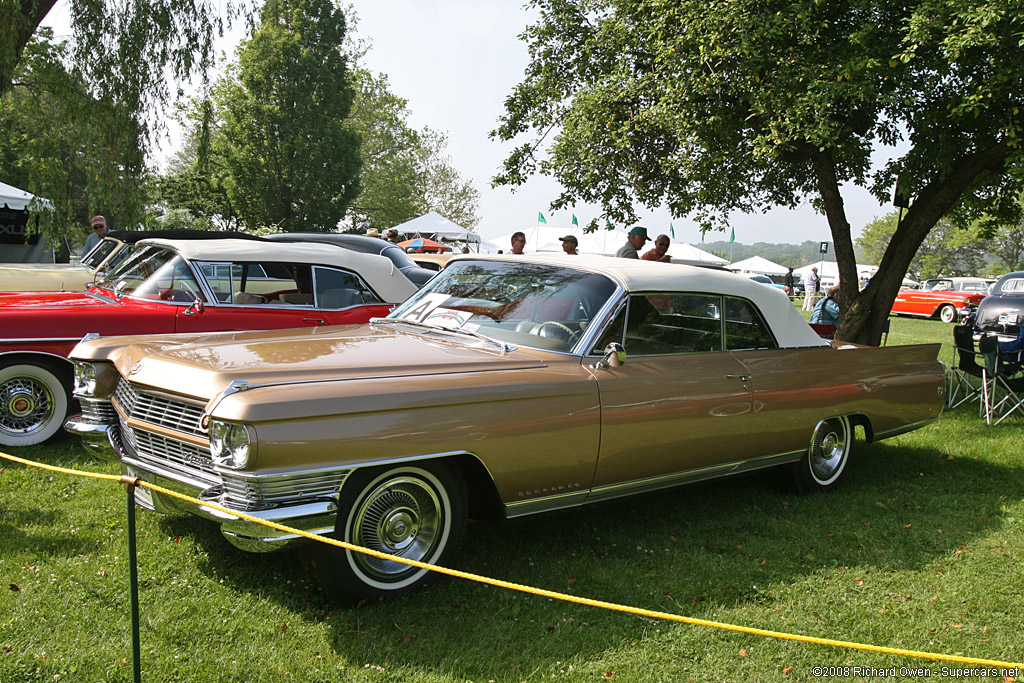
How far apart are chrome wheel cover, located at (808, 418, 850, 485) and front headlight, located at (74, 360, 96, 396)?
471cm

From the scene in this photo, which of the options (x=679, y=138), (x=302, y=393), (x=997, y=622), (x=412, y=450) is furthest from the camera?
(x=679, y=138)

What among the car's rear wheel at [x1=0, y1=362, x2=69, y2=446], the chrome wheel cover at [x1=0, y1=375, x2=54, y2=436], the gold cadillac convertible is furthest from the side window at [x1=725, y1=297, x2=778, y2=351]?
the chrome wheel cover at [x1=0, y1=375, x2=54, y2=436]

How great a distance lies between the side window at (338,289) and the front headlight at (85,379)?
2.84m

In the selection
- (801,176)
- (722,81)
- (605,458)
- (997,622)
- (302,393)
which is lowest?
(997,622)

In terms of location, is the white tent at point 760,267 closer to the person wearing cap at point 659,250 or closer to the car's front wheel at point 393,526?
the person wearing cap at point 659,250

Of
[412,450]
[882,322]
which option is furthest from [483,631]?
[882,322]

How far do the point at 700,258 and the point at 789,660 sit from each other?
109 ft

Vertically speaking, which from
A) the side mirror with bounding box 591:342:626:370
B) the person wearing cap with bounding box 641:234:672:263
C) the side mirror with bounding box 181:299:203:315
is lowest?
the side mirror with bounding box 591:342:626:370

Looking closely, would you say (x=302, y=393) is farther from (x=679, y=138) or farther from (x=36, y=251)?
(x=36, y=251)

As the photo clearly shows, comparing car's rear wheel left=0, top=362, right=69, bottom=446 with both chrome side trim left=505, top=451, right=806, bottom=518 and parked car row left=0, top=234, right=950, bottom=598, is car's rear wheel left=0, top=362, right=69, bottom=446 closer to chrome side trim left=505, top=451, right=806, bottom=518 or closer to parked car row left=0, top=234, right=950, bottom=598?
parked car row left=0, top=234, right=950, bottom=598

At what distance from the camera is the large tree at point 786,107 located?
868 cm

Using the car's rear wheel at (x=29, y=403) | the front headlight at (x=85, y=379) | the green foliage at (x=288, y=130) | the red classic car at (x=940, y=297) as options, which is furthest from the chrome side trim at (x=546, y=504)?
the green foliage at (x=288, y=130)

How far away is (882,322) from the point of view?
10891 mm

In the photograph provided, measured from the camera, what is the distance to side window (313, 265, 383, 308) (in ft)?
23.4
